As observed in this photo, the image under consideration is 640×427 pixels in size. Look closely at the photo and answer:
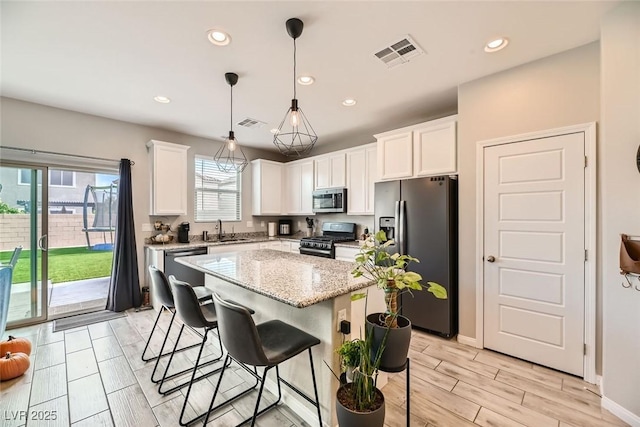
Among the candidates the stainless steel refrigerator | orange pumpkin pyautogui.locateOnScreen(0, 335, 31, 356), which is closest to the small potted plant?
the stainless steel refrigerator

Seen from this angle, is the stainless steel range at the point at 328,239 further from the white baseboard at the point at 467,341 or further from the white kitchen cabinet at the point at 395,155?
the white baseboard at the point at 467,341

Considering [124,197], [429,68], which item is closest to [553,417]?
[429,68]

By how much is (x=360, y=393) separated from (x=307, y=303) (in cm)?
58

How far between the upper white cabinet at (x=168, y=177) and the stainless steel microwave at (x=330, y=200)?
7.28 ft

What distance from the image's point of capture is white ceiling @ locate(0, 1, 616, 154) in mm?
1838

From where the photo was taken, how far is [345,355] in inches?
58.2

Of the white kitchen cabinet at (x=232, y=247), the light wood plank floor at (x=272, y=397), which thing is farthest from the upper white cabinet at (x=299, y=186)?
the light wood plank floor at (x=272, y=397)

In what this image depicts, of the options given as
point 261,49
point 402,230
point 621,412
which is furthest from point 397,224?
point 261,49

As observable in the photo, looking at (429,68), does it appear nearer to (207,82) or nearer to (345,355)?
(207,82)

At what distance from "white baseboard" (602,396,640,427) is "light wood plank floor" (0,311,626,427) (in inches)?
1.6

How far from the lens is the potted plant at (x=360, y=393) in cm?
133

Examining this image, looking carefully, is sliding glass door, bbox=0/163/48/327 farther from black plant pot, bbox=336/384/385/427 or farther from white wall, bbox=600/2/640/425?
white wall, bbox=600/2/640/425

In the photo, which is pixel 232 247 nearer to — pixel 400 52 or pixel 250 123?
pixel 250 123

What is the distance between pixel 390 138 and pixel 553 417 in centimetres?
306
